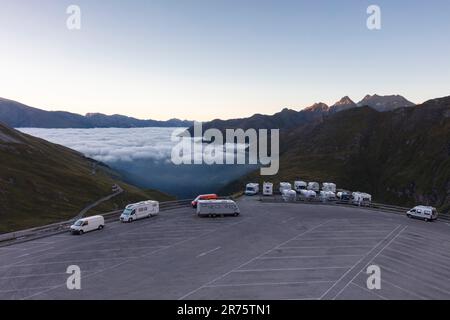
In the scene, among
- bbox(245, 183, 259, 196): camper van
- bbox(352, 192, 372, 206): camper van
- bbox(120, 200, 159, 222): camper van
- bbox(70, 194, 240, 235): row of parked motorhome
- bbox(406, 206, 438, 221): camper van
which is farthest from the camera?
bbox(245, 183, 259, 196): camper van

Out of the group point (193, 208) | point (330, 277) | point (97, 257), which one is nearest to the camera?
point (330, 277)

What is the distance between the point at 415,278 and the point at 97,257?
36.1m

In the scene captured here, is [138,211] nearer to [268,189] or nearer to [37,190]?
[268,189]

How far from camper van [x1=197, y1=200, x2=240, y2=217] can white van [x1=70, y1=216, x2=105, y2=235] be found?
18.0 metres

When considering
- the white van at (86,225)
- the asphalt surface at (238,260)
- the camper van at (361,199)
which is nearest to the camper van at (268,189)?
the camper van at (361,199)

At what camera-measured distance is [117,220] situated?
69.0 metres

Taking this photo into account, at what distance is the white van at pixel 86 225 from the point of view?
194 feet

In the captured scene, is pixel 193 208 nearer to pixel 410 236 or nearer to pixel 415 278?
pixel 410 236

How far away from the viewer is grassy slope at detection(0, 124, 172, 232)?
8419 centimetres

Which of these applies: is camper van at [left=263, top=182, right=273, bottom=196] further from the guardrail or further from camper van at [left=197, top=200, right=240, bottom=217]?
A: the guardrail

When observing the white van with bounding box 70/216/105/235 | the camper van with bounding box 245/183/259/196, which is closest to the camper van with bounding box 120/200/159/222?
the white van with bounding box 70/216/105/235

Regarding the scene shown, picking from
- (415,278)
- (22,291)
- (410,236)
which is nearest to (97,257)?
(22,291)

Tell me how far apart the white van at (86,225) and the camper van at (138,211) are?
18.9 feet

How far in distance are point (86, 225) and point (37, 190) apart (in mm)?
48864
